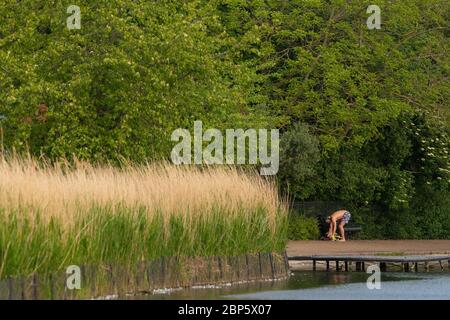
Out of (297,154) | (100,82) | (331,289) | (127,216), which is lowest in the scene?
(331,289)

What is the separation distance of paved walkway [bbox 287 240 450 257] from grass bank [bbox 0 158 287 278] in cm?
513

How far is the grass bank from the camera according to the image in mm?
18719

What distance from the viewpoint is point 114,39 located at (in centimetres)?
3061

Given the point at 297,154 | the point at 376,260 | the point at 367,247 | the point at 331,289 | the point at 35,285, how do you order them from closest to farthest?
the point at 35,285, the point at 331,289, the point at 376,260, the point at 367,247, the point at 297,154

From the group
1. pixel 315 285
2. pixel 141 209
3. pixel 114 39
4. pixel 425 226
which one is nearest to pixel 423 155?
pixel 425 226

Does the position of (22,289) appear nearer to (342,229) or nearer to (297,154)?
(297,154)

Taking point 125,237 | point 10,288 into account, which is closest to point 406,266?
point 125,237

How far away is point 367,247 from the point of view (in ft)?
113

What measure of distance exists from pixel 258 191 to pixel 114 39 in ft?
21.4

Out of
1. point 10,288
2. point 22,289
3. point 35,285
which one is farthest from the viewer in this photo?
point 35,285

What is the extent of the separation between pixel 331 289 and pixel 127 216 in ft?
12.9

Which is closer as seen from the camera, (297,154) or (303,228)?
(297,154)

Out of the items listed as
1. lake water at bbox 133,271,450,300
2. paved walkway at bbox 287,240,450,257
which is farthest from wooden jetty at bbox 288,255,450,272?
lake water at bbox 133,271,450,300

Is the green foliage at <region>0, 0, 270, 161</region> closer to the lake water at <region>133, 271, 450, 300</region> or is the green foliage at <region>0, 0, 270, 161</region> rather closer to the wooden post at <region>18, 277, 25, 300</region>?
the lake water at <region>133, 271, 450, 300</region>
